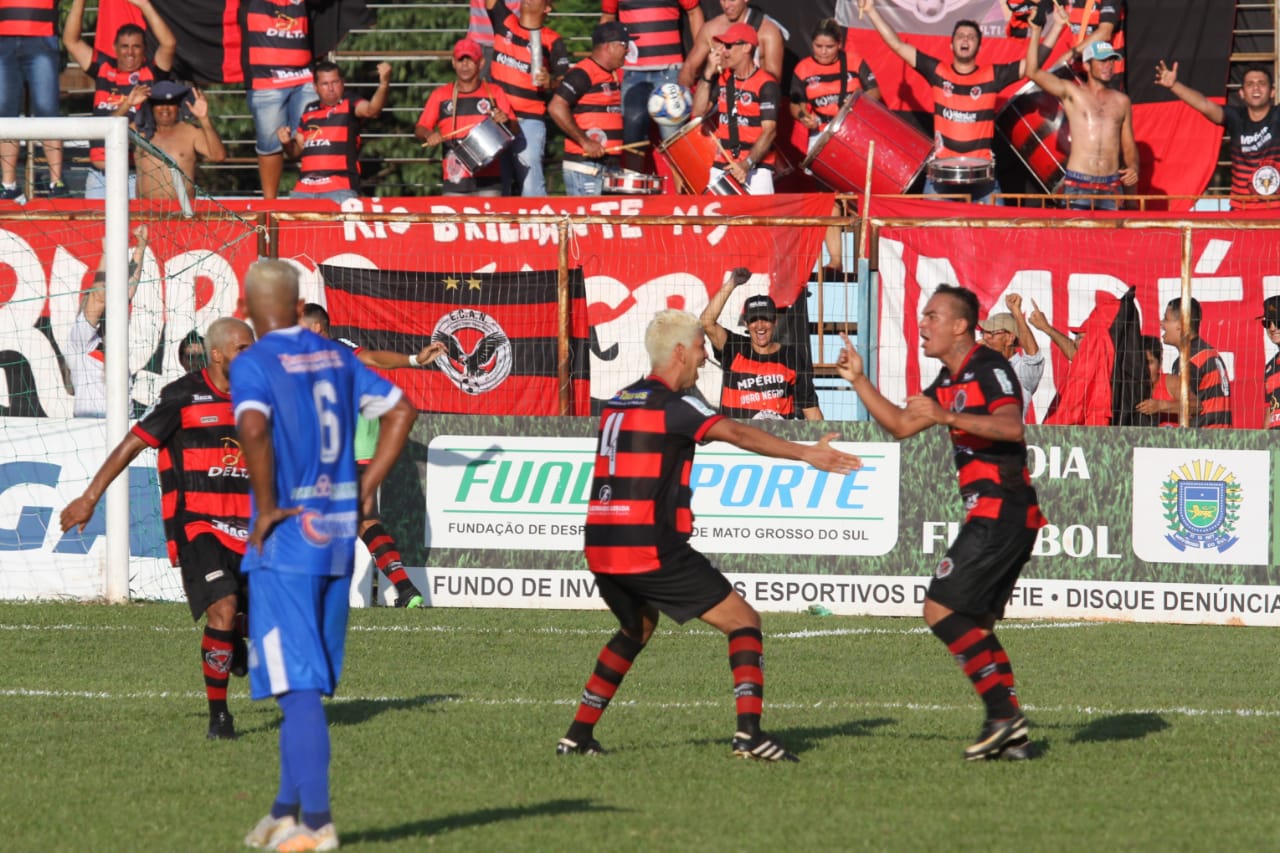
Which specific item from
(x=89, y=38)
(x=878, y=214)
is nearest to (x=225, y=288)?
(x=878, y=214)

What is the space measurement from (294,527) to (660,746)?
9.68 ft

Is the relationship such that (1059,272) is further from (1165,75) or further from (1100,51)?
(1165,75)

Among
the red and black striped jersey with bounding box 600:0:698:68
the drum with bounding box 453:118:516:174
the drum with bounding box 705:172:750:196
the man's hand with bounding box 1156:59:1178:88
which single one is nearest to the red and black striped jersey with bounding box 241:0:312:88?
the drum with bounding box 453:118:516:174

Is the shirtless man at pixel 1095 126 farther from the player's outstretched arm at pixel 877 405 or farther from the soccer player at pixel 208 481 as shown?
the soccer player at pixel 208 481

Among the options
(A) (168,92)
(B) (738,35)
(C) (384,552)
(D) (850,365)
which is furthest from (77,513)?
(B) (738,35)

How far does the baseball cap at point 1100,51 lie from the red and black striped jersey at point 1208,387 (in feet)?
13.0

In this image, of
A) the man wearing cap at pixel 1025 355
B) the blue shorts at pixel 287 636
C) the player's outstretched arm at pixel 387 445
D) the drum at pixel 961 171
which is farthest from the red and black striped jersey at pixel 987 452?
the drum at pixel 961 171

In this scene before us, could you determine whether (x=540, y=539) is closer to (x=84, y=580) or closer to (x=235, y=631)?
(x=84, y=580)

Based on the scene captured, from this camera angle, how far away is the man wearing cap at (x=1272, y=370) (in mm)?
13938

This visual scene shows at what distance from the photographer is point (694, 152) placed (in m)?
17.1

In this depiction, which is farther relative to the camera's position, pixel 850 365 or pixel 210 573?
pixel 210 573

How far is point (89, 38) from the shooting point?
75.2ft

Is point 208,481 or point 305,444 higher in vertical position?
point 305,444

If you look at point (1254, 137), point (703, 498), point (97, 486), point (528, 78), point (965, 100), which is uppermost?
point (528, 78)
